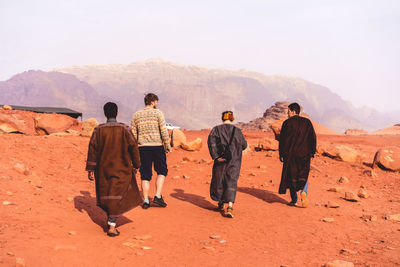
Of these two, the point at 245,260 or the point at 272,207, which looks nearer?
the point at 245,260

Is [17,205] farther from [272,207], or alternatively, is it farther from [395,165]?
[395,165]

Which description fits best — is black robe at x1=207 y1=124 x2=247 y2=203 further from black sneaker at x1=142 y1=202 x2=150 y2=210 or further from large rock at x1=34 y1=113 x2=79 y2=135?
large rock at x1=34 y1=113 x2=79 y2=135

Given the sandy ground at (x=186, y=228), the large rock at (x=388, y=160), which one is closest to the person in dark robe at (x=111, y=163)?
the sandy ground at (x=186, y=228)

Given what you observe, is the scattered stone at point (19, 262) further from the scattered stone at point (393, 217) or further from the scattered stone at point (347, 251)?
the scattered stone at point (393, 217)

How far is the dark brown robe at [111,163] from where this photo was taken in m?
5.10

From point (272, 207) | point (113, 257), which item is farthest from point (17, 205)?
point (272, 207)

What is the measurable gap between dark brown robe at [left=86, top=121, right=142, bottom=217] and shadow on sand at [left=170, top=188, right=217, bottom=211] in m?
2.50

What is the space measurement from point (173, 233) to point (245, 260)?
1430 mm

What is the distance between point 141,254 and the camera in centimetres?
433

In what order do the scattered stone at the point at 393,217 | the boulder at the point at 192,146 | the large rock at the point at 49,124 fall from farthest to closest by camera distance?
the large rock at the point at 49,124, the boulder at the point at 192,146, the scattered stone at the point at 393,217

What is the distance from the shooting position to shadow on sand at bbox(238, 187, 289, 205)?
8062 mm

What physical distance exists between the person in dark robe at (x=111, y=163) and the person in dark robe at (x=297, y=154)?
3.67 meters

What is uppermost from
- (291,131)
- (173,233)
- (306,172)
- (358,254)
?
(291,131)

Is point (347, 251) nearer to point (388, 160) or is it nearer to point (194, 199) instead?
point (194, 199)
